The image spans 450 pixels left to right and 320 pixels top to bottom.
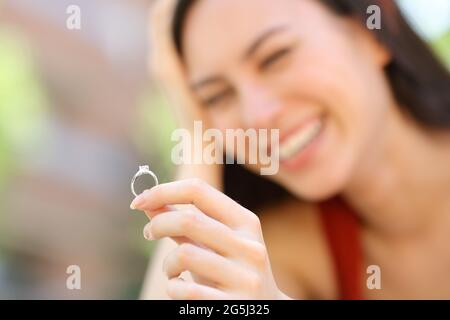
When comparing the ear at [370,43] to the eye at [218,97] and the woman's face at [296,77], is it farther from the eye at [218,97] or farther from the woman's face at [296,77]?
the eye at [218,97]

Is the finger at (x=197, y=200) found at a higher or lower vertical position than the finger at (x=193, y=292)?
higher

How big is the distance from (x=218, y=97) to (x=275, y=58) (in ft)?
0.34

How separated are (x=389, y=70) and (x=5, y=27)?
107cm

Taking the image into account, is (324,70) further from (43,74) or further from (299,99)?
(43,74)

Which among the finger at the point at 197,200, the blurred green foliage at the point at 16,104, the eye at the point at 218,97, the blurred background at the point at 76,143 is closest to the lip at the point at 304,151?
the eye at the point at 218,97

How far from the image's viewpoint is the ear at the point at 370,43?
986 millimetres

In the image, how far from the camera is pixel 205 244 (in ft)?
1.59

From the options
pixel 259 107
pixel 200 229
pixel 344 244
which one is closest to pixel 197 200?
pixel 200 229

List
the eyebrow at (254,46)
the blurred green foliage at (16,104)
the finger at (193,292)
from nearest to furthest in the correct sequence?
the finger at (193,292), the eyebrow at (254,46), the blurred green foliage at (16,104)

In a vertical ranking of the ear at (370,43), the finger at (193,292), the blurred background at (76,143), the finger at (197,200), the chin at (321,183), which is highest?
the blurred background at (76,143)

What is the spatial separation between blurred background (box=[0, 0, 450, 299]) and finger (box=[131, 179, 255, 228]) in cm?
121

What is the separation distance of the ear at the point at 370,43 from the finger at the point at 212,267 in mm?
595
